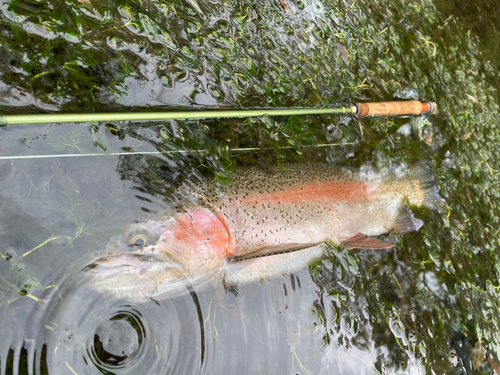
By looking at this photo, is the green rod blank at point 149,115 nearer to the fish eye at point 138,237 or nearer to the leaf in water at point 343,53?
the leaf in water at point 343,53

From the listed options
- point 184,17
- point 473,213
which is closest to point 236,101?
point 184,17

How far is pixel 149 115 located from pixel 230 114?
2.41ft

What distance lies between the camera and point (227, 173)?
292 centimetres

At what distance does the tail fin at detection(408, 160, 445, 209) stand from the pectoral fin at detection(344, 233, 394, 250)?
88 cm

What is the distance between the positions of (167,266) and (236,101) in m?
1.72

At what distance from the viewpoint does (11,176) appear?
2311 mm

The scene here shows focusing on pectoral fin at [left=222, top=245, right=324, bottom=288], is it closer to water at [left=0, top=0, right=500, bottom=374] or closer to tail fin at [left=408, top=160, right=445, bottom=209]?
water at [left=0, top=0, right=500, bottom=374]

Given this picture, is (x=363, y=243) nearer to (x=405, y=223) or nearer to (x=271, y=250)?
(x=405, y=223)

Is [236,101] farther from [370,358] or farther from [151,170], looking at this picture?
[370,358]

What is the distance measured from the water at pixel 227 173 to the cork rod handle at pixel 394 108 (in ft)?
0.67

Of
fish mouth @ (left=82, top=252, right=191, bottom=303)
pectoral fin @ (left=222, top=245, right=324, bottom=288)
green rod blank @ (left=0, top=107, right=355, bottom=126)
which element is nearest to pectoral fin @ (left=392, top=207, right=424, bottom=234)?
pectoral fin @ (left=222, top=245, right=324, bottom=288)

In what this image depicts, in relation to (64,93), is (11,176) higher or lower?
lower

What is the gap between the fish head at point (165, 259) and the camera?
240cm

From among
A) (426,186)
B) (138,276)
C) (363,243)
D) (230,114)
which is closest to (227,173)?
(230,114)
